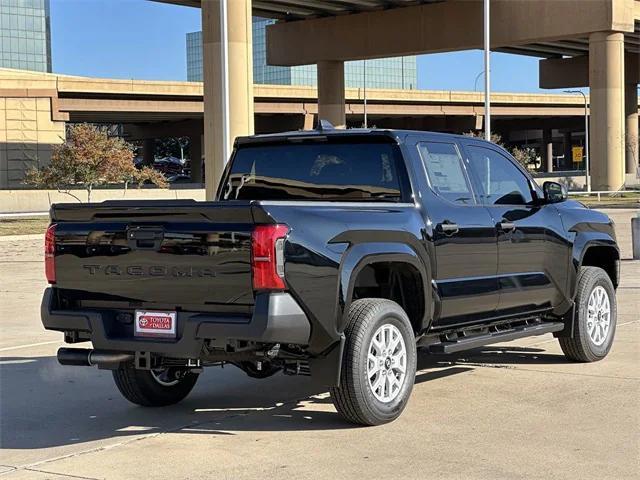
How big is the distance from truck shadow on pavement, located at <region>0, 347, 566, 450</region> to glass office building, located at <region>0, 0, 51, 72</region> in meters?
121

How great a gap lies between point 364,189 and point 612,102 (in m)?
52.2

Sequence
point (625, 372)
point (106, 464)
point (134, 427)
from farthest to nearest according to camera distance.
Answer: point (625, 372)
point (134, 427)
point (106, 464)

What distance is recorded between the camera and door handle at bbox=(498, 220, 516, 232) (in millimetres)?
8297

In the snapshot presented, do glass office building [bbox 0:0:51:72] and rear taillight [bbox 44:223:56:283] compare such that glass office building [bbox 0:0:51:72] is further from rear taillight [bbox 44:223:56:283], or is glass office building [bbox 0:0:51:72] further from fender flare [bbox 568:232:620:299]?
rear taillight [bbox 44:223:56:283]

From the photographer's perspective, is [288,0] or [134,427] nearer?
[134,427]

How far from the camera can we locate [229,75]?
3791 centimetres

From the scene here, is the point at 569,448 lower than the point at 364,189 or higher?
lower

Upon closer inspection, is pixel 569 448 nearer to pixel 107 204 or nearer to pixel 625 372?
pixel 625 372

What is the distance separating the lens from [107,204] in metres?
6.95

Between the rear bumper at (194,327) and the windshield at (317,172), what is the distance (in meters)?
1.73

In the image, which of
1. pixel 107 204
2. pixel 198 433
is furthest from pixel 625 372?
pixel 107 204

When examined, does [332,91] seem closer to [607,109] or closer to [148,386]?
[607,109]

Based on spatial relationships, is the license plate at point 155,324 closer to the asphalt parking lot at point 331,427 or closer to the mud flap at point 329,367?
the asphalt parking lot at point 331,427

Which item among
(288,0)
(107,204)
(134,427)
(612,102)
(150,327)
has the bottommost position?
(134,427)
